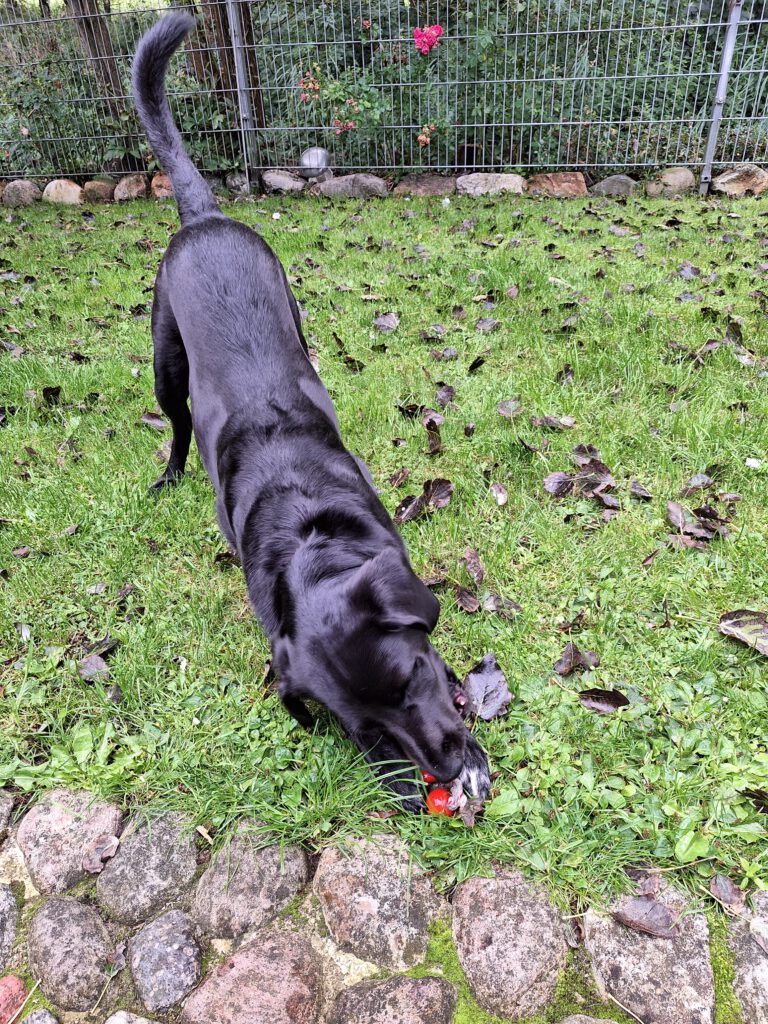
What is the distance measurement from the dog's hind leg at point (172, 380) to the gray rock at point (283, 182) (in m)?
7.71

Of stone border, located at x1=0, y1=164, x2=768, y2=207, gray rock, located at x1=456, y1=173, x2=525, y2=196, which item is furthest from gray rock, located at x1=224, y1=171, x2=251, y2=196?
gray rock, located at x1=456, y1=173, x2=525, y2=196

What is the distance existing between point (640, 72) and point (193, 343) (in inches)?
372

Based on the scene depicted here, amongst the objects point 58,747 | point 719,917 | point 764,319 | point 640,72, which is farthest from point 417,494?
point 640,72

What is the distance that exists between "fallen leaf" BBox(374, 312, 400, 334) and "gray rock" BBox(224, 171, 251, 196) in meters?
6.39

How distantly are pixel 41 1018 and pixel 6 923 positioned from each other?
0.94 feet

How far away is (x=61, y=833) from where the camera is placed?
1.99 meters

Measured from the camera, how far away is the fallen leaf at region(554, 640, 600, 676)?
226 centimetres

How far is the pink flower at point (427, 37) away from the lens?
903 centimetres

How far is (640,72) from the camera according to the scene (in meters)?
9.30

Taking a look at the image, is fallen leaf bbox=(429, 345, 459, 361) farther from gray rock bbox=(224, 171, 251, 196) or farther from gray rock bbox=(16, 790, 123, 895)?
gray rock bbox=(224, 171, 251, 196)

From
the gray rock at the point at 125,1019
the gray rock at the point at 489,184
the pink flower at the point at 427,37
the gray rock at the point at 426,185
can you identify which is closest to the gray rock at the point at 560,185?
the gray rock at the point at 489,184

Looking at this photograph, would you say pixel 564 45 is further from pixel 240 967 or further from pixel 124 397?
pixel 240 967

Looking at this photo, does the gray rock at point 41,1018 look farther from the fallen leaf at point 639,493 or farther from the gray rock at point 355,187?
the gray rock at point 355,187

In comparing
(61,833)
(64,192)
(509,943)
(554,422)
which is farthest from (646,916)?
(64,192)
